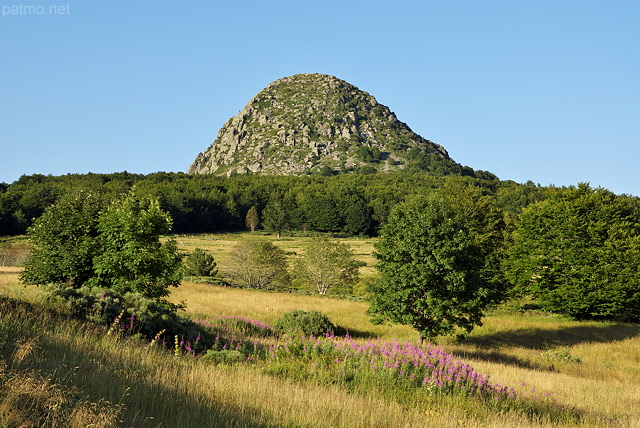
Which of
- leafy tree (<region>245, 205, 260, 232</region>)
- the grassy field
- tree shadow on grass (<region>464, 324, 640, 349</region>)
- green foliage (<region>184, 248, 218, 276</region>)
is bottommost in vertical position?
tree shadow on grass (<region>464, 324, 640, 349</region>)

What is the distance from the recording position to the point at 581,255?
112ft

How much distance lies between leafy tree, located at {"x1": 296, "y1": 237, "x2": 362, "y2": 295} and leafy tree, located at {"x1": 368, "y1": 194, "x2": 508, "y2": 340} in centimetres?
3199

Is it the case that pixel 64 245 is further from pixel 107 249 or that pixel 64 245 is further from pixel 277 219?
pixel 277 219

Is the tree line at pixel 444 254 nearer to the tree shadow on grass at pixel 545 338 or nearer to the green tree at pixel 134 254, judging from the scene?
the green tree at pixel 134 254

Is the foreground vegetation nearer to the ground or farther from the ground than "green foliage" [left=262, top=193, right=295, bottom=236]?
nearer to the ground

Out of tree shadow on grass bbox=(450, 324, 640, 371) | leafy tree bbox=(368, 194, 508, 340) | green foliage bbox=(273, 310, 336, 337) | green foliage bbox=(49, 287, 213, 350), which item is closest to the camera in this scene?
green foliage bbox=(49, 287, 213, 350)

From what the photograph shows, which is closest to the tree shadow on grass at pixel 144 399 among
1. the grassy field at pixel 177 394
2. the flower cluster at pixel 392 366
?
the grassy field at pixel 177 394

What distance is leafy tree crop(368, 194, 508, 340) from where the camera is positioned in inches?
795

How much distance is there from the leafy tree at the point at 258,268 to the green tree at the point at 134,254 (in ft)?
111

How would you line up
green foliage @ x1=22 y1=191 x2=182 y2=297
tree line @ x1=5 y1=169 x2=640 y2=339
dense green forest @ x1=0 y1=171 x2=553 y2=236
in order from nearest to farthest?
green foliage @ x1=22 y1=191 x2=182 y2=297 < tree line @ x1=5 y1=169 x2=640 y2=339 < dense green forest @ x1=0 y1=171 x2=553 y2=236

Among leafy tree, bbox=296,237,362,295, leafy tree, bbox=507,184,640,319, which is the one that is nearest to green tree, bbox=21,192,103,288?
leafy tree, bbox=507,184,640,319

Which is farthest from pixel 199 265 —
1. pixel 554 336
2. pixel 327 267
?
pixel 554 336

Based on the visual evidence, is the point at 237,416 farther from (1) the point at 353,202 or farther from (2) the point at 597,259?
(1) the point at 353,202

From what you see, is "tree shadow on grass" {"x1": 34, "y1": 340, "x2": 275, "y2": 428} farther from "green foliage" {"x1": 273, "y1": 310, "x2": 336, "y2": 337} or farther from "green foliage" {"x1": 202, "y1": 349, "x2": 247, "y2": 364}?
"green foliage" {"x1": 273, "y1": 310, "x2": 336, "y2": 337}
